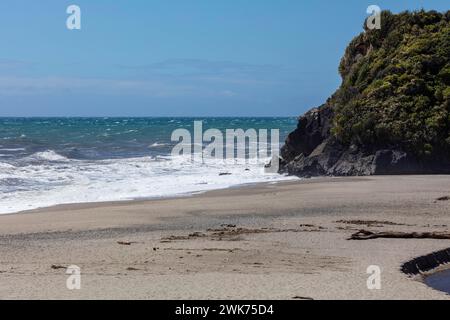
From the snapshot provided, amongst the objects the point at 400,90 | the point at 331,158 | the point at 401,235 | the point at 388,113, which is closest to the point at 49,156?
the point at 331,158

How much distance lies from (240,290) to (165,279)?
1.40 meters

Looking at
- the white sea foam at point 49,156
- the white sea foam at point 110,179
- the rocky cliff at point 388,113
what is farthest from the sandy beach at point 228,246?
the white sea foam at point 49,156

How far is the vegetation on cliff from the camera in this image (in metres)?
29.0

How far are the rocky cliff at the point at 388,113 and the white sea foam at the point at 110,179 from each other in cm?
280

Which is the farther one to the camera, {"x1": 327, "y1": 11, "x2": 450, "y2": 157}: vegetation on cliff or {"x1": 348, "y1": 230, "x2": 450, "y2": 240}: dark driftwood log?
{"x1": 327, "y1": 11, "x2": 450, "y2": 157}: vegetation on cliff

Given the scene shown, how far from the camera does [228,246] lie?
46.3 feet

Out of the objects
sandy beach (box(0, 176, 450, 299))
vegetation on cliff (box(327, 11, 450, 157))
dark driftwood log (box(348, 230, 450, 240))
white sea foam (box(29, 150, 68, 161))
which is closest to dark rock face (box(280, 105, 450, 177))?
vegetation on cliff (box(327, 11, 450, 157))

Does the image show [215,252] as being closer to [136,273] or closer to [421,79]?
[136,273]

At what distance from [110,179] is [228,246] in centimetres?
1742

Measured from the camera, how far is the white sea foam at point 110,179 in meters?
24.5

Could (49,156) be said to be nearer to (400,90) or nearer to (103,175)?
(103,175)

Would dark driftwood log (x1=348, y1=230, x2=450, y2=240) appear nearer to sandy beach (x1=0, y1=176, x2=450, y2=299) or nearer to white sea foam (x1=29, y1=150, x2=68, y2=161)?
sandy beach (x1=0, y1=176, x2=450, y2=299)

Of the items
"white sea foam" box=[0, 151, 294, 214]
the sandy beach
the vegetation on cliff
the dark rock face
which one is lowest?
"white sea foam" box=[0, 151, 294, 214]
